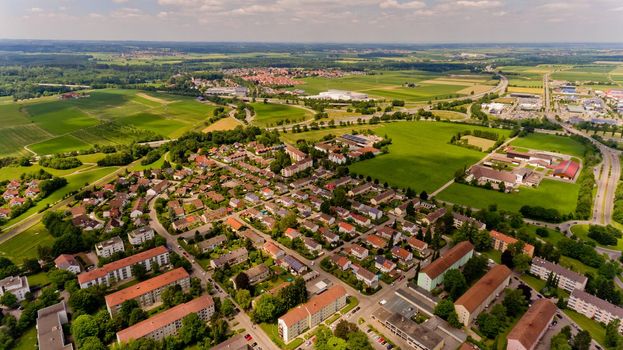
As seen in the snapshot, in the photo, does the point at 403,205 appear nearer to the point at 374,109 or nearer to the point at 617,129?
the point at 374,109

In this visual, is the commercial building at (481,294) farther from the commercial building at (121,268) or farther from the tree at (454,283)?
the commercial building at (121,268)

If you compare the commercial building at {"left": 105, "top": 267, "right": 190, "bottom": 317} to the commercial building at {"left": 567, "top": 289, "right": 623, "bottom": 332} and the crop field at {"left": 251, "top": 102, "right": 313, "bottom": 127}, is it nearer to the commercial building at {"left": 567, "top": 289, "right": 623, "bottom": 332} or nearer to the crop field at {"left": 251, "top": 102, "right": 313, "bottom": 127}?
the commercial building at {"left": 567, "top": 289, "right": 623, "bottom": 332}

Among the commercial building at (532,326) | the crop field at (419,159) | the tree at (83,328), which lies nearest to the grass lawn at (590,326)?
the commercial building at (532,326)

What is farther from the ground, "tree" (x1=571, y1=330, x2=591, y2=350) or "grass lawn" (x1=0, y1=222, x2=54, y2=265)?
"tree" (x1=571, y1=330, x2=591, y2=350)

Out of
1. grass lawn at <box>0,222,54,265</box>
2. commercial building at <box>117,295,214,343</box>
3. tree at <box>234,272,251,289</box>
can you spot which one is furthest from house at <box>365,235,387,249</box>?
grass lawn at <box>0,222,54,265</box>

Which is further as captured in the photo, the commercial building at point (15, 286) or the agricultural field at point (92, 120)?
the agricultural field at point (92, 120)
